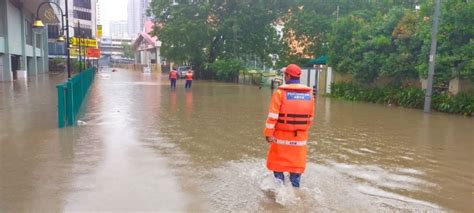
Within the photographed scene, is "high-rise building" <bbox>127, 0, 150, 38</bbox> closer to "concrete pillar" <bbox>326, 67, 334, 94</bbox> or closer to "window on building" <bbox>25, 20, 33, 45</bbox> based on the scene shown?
"window on building" <bbox>25, 20, 33, 45</bbox>

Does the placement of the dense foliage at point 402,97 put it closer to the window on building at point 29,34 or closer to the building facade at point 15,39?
the building facade at point 15,39

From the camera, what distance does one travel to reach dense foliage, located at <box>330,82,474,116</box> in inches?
578

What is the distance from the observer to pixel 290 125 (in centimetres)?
520

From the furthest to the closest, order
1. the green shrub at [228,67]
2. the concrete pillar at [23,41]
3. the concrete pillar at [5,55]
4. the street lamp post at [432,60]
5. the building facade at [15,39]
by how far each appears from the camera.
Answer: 1. the green shrub at [228,67]
2. the concrete pillar at [23,41]
3. the building facade at [15,39]
4. the concrete pillar at [5,55]
5. the street lamp post at [432,60]

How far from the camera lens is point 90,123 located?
11188 millimetres

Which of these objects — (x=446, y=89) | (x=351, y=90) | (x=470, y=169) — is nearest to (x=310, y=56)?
(x=351, y=90)

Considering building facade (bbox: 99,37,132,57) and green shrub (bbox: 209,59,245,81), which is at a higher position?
building facade (bbox: 99,37,132,57)

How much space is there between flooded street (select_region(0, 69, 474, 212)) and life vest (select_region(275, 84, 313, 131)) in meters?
0.83

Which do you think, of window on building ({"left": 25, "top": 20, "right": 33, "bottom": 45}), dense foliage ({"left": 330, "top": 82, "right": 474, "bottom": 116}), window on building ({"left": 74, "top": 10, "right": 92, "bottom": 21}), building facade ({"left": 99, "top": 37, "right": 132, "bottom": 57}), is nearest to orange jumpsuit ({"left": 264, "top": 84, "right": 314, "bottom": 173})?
dense foliage ({"left": 330, "top": 82, "right": 474, "bottom": 116})

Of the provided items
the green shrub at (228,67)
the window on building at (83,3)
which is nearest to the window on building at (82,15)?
the window on building at (83,3)

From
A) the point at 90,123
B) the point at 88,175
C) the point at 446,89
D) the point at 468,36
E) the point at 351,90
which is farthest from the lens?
the point at 351,90

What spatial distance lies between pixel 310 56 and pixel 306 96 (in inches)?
1125

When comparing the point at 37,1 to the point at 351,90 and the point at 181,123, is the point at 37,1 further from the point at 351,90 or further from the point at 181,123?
the point at 181,123

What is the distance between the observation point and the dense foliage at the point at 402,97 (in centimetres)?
1469
